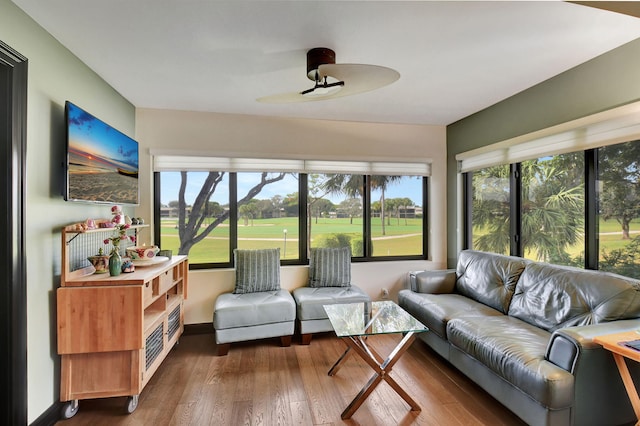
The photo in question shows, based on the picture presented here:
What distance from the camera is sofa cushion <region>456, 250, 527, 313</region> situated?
274cm

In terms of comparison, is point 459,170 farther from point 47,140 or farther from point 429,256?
point 47,140

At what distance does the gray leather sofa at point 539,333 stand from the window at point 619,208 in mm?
307

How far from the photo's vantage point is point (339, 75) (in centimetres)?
184

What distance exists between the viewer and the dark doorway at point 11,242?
1.65 meters

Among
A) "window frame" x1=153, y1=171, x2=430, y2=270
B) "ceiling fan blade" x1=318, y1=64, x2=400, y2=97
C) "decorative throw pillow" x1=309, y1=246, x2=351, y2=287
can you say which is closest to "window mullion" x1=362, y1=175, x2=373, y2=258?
"window frame" x1=153, y1=171, x2=430, y2=270

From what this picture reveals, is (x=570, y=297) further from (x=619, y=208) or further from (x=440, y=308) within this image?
(x=440, y=308)

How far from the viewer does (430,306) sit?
2.87 metres

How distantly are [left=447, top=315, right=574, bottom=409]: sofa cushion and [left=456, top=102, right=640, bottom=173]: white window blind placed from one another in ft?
4.87

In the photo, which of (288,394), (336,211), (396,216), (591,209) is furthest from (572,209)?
(288,394)

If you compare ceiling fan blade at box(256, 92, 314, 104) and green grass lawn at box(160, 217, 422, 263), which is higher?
ceiling fan blade at box(256, 92, 314, 104)

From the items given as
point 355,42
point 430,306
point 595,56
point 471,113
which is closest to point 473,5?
point 355,42

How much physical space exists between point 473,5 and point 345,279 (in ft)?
9.05

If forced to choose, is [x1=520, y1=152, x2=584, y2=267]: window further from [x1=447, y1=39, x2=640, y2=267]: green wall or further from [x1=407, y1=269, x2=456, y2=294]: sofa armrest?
[x1=407, y1=269, x2=456, y2=294]: sofa armrest

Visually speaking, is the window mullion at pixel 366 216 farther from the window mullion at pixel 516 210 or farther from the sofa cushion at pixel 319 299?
the window mullion at pixel 516 210
